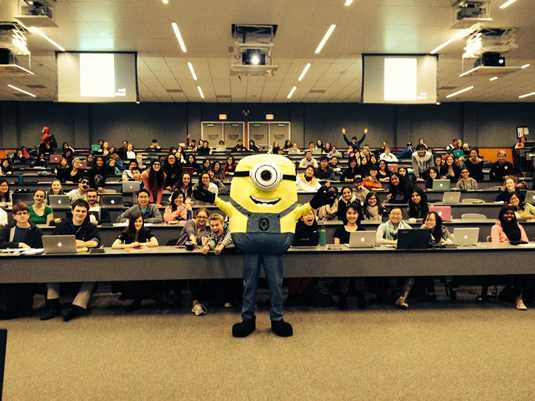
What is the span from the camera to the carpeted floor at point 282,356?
2975 mm

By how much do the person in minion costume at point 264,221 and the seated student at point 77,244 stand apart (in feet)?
5.33

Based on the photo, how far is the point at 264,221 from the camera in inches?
159

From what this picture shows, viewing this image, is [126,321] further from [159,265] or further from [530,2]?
[530,2]

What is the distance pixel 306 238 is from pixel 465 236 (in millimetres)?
1697

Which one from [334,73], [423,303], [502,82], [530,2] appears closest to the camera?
[423,303]

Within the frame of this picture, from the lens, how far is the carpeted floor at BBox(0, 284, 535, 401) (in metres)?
2.97

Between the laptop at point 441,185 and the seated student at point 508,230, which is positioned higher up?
the laptop at point 441,185

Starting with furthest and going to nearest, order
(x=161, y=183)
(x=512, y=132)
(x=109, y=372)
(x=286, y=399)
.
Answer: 1. (x=512, y=132)
2. (x=161, y=183)
3. (x=109, y=372)
4. (x=286, y=399)

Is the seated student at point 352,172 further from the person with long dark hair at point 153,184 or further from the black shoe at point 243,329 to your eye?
the black shoe at point 243,329

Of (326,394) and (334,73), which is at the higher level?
(334,73)

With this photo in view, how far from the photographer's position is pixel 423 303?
497cm

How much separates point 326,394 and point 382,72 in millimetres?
7877

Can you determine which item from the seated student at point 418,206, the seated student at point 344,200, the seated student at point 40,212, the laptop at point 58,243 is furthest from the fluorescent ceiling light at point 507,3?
the seated student at point 40,212

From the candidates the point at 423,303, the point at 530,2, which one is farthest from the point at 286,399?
the point at 530,2
